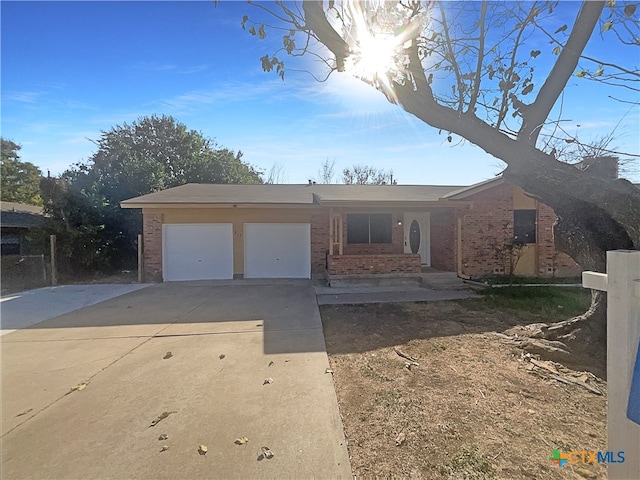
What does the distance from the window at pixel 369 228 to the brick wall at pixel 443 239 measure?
6.14ft

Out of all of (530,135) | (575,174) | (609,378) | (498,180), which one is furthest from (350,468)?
(498,180)

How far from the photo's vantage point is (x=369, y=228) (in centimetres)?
1303

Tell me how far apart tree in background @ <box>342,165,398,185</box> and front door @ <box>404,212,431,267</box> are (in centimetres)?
2242

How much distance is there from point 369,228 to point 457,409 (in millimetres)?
10086

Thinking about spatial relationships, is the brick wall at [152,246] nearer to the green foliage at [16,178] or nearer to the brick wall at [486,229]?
the brick wall at [486,229]

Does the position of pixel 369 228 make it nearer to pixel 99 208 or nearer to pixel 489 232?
pixel 489 232

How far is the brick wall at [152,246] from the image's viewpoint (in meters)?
11.7

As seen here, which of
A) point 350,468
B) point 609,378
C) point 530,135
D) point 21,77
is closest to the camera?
point 609,378

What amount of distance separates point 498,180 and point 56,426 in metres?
12.4

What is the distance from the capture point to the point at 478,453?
2.54 meters

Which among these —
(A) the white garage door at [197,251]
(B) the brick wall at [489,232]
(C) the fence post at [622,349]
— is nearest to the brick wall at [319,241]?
(A) the white garage door at [197,251]

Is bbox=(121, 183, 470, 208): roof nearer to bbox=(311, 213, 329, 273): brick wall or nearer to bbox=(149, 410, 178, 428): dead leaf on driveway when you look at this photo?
bbox=(311, 213, 329, 273): brick wall

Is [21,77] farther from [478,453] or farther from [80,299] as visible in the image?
[478,453]

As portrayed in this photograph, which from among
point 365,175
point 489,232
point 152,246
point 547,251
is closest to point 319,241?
point 152,246
